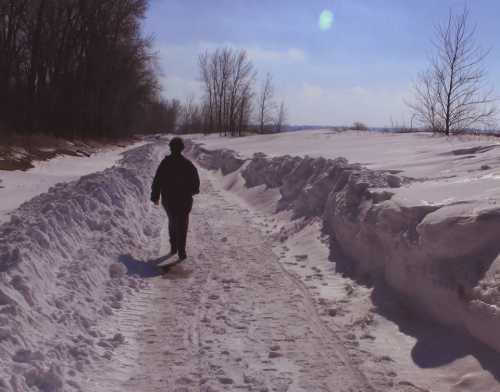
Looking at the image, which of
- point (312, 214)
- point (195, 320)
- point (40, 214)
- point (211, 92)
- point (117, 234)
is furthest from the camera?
point (211, 92)

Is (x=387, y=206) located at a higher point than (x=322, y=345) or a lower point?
higher

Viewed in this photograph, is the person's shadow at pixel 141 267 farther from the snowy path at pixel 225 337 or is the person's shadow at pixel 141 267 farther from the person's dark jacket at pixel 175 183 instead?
the person's dark jacket at pixel 175 183

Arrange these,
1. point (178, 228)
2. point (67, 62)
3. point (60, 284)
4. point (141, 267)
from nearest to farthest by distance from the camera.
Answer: point (60, 284) < point (141, 267) < point (178, 228) < point (67, 62)

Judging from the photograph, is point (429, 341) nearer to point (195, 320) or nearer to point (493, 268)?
point (493, 268)

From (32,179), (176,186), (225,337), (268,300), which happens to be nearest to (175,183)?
(176,186)

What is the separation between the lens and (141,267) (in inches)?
282

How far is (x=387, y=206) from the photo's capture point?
21.5 feet

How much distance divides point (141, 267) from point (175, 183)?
4.80 ft

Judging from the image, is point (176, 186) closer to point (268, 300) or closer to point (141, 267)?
point (141, 267)

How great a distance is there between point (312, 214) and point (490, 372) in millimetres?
6674

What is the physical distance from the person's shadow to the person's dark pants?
1.30 feet

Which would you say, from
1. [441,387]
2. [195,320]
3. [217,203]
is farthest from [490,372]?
[217,203]

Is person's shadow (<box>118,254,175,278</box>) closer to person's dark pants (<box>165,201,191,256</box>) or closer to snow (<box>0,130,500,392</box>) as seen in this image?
snow (<box>0,130,500,392</box>)

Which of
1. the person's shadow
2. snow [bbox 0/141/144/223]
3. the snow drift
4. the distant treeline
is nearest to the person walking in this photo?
the person's shadow
